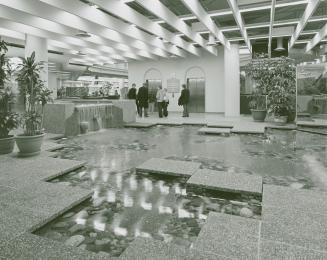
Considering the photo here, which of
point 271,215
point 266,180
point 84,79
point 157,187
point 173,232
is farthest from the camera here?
point 84,79

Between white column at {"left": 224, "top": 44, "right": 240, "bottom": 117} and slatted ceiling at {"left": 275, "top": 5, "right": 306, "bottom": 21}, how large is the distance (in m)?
3.43

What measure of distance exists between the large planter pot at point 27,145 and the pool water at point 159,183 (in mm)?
534

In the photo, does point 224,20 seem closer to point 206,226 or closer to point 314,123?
point 314,123

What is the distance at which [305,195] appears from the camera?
3.18m

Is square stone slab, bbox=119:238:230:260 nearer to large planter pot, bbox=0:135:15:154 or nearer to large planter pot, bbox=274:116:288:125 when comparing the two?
large planter pot, bbox=0:135:15:154

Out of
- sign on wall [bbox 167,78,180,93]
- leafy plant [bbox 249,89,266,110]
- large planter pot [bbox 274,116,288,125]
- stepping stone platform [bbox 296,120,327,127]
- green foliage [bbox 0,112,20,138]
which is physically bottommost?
stepping stone platform [bbox 296,120,327,127]

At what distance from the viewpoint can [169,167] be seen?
4.36 meters

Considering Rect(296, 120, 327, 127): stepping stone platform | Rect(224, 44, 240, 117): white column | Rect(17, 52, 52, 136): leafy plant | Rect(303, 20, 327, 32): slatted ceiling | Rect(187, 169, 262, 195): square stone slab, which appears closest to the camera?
Rect(187, 169, 262, 195): square stone slab

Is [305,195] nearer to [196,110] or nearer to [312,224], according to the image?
[312,224]

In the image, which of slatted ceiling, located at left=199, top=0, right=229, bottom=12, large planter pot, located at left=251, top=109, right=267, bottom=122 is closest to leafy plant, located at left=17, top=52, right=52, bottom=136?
slatted ceiling, located at left=199, top=0, right=229, bottom=12

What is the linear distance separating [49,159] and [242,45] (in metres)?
13.8

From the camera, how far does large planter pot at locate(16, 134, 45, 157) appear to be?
5008 mm

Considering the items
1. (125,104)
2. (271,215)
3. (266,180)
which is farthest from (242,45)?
(271,215)

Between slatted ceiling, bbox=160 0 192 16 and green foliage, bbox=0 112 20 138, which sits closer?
green foliage, bbox=0 112 20 138
